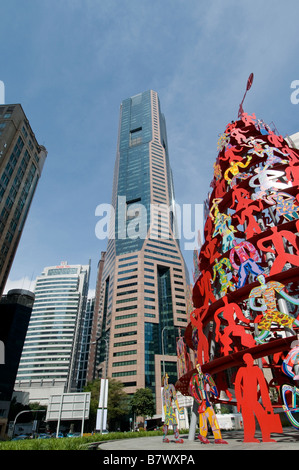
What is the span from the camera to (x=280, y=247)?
15047mm

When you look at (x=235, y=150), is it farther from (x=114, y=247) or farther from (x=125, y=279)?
(x=114, y=247)

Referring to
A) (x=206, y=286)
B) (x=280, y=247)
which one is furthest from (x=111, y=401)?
(x=280, y=247)

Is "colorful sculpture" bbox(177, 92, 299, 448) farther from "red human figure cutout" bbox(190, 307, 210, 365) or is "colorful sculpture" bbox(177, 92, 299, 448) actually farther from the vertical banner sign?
the vertical banner sign

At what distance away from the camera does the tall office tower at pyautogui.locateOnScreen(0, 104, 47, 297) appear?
64875mm

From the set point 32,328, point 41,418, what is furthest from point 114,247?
point 32,328

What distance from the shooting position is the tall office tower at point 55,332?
144 m

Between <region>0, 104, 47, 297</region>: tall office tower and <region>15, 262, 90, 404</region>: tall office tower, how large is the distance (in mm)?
93519

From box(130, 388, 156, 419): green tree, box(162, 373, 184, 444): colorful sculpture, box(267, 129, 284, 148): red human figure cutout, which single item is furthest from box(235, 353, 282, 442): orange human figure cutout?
box(130, 388, 156, 419): green tree

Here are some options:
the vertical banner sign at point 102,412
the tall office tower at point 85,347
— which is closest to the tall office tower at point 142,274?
the vertical banner sign at point 102,412

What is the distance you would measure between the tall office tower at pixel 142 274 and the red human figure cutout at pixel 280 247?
53210 millimetres

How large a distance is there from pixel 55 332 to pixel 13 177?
115551mm

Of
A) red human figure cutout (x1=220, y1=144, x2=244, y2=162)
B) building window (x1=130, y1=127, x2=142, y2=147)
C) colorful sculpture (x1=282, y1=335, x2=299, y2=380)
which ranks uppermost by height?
building window (x1=130, y1=127, x2=142, y2=147)

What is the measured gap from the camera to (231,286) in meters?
17.0
